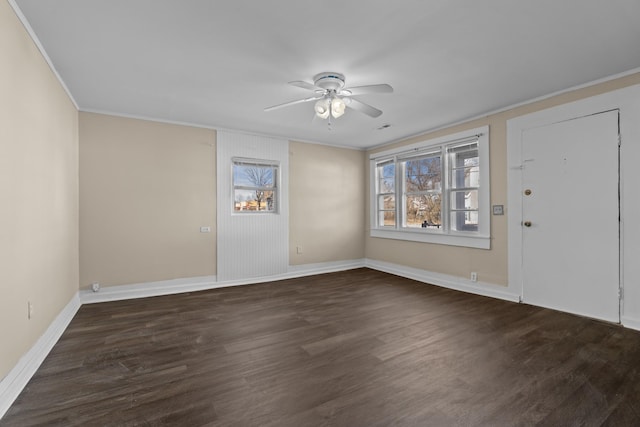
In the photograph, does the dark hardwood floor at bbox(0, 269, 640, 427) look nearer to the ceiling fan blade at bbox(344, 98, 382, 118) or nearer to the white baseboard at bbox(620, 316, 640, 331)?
the white baseboard at bbox(620, 316, 640, 331)

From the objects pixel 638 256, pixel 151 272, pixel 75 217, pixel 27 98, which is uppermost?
Answer: pixel 27 98

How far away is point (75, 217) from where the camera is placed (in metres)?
3.85

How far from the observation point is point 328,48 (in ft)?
8.25

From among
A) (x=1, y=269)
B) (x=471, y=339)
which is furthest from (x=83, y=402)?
(x=471, y=339)

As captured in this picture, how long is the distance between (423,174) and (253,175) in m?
3.09

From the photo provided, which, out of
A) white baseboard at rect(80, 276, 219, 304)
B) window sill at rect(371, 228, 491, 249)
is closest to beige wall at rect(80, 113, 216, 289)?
white baseboard at rect(80, 276, 219, 304)

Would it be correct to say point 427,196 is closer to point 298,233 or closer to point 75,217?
point 298,233

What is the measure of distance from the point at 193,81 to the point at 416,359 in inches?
137

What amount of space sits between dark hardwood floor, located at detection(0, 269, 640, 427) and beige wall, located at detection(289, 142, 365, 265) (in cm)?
218

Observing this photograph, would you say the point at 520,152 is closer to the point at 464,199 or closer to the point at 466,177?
the point at 466,177

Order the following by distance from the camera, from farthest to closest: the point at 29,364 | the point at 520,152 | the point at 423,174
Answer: the point at 423,174 → the point at 520,152 → the point at 29,364

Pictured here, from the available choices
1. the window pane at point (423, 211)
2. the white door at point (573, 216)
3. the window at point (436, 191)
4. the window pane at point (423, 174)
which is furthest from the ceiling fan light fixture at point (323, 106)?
the window pane at point (423, 211)

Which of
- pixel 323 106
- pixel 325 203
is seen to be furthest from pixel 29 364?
pixel 325 203

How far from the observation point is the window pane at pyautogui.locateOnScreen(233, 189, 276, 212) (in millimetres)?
5180
